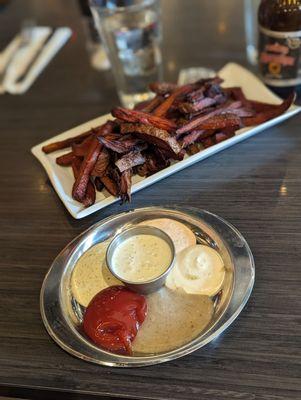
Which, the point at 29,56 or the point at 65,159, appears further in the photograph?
the point at 29,56

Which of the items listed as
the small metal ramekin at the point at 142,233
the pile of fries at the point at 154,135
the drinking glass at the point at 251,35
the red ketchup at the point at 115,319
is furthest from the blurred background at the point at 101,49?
the red ketchup at the point at 115,319

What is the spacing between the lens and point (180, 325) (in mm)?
583

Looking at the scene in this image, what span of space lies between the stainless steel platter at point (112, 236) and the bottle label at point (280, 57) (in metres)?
0.37

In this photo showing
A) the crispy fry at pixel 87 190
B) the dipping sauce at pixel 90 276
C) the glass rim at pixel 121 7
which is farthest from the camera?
the glass rim at pixel 121 7

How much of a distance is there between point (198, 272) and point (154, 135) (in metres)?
0.25

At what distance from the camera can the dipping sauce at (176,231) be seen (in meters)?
0.68

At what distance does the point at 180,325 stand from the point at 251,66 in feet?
2.37

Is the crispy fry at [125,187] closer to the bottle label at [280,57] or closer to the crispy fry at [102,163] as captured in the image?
the crispy fry at [102,163]

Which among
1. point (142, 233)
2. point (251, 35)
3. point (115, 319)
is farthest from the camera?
point (251, 35)

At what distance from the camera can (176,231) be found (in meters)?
0.70

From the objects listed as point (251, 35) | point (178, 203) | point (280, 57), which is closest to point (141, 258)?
point (178, 203)

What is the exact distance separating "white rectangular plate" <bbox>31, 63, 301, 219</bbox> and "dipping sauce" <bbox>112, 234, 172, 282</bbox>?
0.10m

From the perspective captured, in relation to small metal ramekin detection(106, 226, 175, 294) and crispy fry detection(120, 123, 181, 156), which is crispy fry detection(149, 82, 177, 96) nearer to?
crispy fry detection(120, 123, 181, 156)

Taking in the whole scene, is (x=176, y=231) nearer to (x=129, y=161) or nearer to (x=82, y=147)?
(x=129, y=161)
